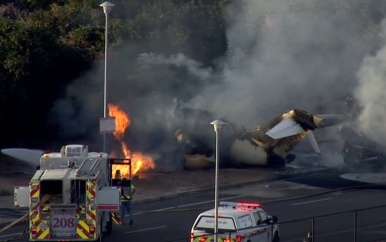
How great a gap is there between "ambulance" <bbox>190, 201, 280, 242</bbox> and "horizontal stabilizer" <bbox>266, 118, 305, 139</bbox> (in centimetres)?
1549

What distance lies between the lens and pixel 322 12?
2188 inches

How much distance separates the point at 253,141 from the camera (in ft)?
148

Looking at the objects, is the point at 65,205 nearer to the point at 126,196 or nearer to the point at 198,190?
the point at 126,196

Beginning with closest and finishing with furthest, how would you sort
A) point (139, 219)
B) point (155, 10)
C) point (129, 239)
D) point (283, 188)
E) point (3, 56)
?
1. point (129, 239)
2. point (139, 219)
3. point (283, 188)
4. point (3, 56)
5. point (155, 10)

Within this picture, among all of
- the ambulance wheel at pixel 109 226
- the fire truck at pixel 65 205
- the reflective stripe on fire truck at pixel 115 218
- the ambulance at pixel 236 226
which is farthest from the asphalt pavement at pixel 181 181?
the ambulance at pixel 236 226

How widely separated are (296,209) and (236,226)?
398 inches

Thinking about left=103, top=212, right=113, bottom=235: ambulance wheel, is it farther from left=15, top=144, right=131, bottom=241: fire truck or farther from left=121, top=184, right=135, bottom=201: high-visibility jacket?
left=15, top=144, right=131, bottom=241: fire truck

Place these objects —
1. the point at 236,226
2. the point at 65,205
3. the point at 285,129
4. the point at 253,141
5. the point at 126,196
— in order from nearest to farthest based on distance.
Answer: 1. the point at 236,226
2. the point at 65,205
3. the point at 126,196
4. the point at 285,129
5. the point at 253,141

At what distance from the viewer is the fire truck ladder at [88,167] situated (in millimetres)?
28641

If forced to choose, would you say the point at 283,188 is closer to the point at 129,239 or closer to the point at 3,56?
the point at 129,239

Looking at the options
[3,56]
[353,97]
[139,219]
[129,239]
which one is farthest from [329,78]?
[129,239]

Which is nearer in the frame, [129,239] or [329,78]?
[129,239]

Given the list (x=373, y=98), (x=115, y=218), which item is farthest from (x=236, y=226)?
(x=373, y=98)

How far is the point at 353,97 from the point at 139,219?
57.4ft
